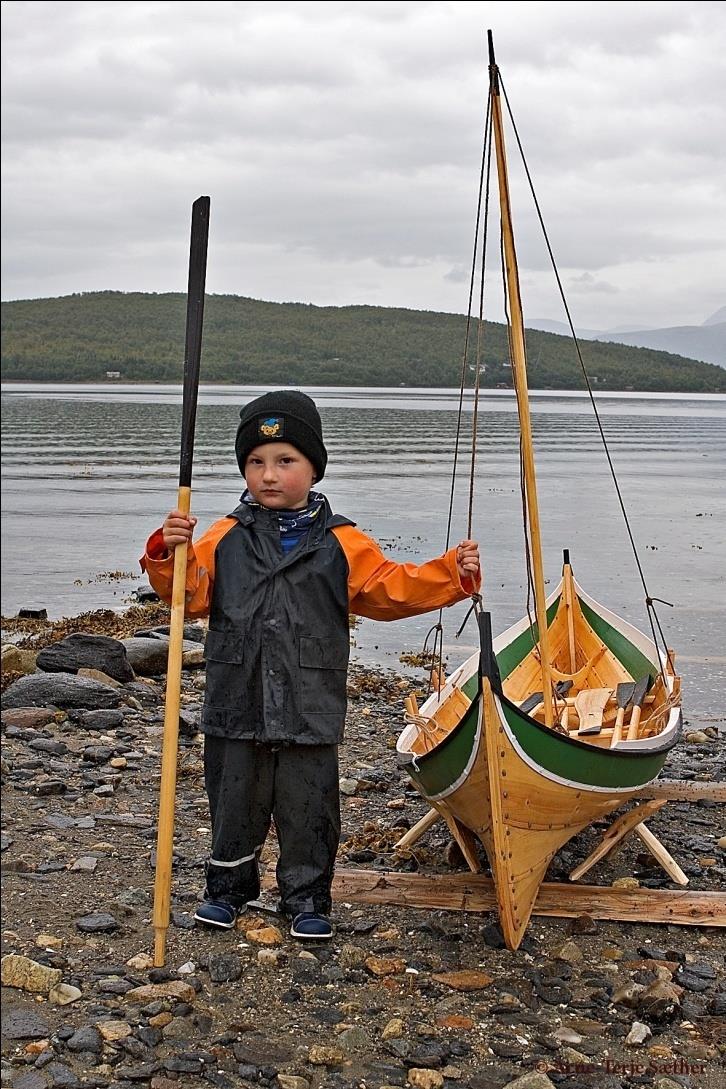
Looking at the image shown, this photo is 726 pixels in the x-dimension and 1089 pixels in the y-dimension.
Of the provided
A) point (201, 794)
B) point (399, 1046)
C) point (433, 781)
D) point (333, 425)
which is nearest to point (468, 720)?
point (433, 781)

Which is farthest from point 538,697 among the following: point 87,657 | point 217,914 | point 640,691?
point 87,657

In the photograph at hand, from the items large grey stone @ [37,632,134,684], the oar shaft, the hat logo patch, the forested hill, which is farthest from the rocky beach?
the forested hill

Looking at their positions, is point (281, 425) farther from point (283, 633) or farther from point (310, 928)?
→ point (310, 928)

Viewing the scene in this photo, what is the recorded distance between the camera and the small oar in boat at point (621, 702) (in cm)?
644

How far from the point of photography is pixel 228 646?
A: 16.1 feet

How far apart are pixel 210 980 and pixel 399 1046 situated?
794mm

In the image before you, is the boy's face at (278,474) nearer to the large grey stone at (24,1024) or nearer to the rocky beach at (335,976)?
the rocky beach at (335,976)

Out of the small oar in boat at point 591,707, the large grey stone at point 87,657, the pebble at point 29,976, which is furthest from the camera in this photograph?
the large grey stone at point 87,657

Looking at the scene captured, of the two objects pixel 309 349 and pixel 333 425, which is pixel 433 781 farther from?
pixel 309 349

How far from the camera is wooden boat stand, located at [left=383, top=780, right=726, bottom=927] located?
17.8 ft

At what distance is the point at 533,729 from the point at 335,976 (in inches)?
46.5

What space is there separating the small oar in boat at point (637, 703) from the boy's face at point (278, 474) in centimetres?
239

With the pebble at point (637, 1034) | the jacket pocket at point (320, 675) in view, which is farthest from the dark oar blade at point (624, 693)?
the pebble at point (637, 1034)

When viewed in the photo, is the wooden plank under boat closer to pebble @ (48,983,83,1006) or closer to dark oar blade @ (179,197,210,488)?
dark oar blade @ (179,197,210,488)
